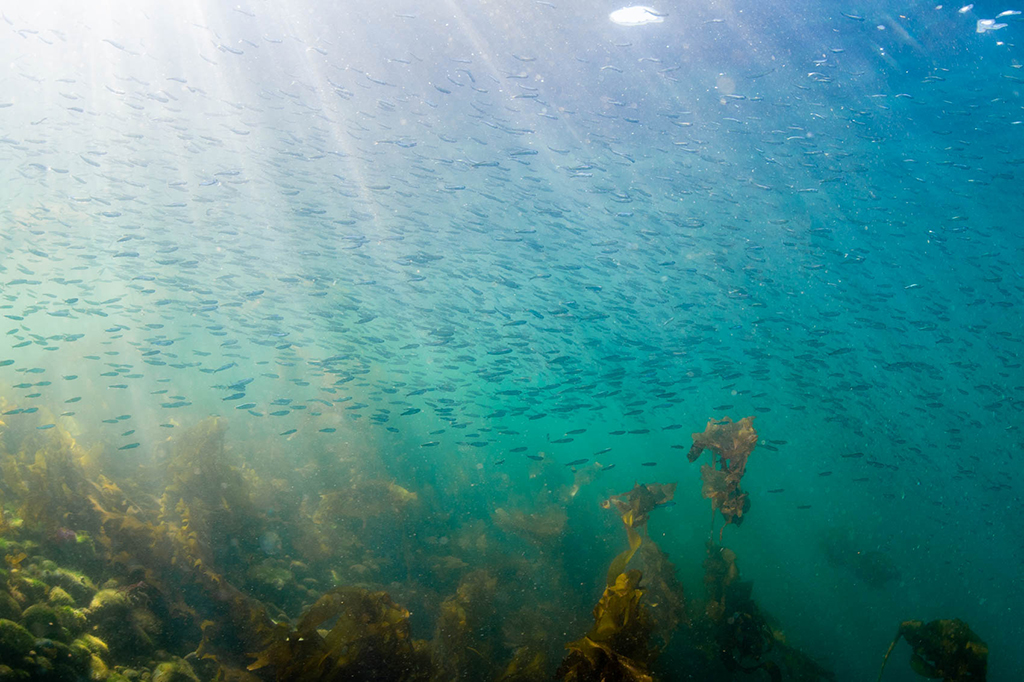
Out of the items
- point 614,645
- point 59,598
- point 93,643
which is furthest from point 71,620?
point 614,645

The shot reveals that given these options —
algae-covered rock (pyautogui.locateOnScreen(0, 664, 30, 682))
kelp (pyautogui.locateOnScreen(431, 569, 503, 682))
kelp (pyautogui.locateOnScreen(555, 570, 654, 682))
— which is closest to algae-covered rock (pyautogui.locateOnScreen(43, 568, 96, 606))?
algae-covered rock (pyautogui.locateOnScreen(0, 664, 30, 682))

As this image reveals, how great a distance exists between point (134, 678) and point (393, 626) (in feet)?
6.84

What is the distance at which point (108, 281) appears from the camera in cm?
3353

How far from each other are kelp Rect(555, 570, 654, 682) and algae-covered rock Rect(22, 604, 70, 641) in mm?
3954

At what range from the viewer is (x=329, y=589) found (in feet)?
24.2

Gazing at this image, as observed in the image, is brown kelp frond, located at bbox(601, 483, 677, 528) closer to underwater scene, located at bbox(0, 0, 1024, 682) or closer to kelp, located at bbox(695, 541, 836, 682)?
underwater scene, located at bbox(0, 0, 1024, 682)

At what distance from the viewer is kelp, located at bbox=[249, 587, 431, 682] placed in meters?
3.80

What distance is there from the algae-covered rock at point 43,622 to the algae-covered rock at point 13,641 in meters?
0.26

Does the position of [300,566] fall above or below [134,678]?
below

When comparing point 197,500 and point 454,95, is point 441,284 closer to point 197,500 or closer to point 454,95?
point 454,95

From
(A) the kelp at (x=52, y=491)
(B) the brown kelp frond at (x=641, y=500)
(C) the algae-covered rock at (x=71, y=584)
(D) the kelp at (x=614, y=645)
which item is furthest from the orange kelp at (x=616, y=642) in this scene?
(A) the kelp at (x=52, y=491)

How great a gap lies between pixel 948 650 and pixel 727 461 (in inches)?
131

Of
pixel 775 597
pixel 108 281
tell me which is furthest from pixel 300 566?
pixel 108 281

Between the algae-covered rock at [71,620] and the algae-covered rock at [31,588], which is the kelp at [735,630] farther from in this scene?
the algae-covered rock at [31,588]
